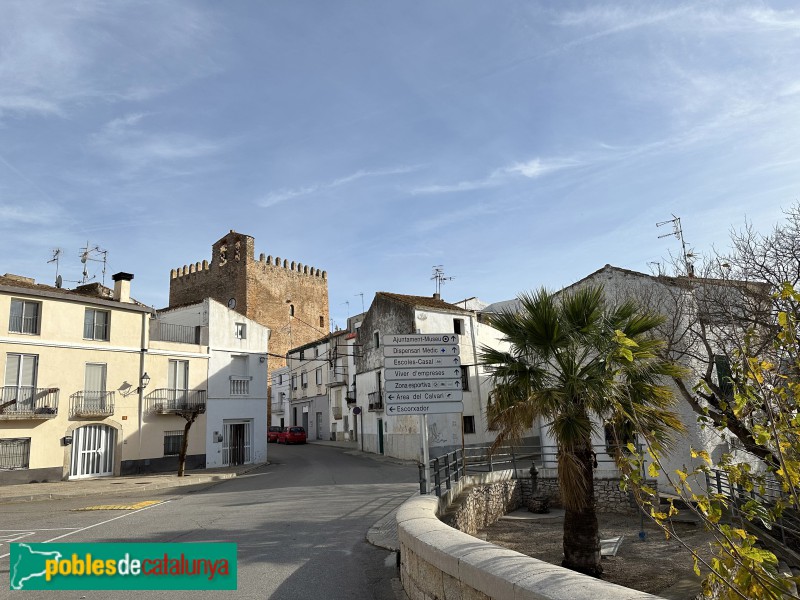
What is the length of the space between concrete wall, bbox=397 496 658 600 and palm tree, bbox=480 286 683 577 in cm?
312

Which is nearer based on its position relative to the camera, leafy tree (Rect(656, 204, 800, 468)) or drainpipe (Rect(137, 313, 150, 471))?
leafy tree (Rect(656, 204, 800, 468))

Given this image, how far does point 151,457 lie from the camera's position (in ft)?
83.2

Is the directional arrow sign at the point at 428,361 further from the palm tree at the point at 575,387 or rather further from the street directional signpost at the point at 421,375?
the palm tree at the point at 575,387

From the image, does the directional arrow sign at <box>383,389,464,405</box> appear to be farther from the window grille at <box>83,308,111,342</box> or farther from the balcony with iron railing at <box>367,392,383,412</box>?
the balcony with iron railing at <box>367,392,383,412</box>

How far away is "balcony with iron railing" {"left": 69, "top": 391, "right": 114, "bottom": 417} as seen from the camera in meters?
23.1

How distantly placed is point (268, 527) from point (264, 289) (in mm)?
46909

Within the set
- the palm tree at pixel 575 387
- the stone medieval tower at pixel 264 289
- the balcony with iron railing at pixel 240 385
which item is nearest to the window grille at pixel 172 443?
the balcony with iron railing at pixel 240 385

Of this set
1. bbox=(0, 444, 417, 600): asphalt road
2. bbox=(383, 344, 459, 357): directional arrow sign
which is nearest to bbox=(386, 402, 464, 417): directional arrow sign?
bbox=(383, 344, 459, 357): directional arrow sign

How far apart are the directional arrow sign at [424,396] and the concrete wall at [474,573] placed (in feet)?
A: 9.67

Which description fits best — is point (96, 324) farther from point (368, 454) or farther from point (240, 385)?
point (368, 454)

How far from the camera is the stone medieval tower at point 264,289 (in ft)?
183

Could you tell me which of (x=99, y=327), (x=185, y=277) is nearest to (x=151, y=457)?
(x=99, y=327)

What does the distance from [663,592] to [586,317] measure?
450 centimetres
